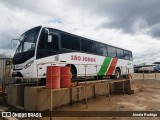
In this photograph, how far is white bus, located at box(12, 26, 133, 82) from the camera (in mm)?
9305

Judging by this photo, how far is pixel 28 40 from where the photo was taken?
10.1 meters

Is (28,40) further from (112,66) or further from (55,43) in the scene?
(112,66)

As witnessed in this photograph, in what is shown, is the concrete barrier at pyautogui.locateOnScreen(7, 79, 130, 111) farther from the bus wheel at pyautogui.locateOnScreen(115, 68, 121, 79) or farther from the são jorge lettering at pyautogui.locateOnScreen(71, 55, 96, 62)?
the bus wheel at pyautogui.locateOnScreen(115, 68, 121, 79)

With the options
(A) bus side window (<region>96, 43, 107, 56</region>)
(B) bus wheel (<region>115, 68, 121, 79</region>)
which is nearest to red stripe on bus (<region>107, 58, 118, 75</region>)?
(B) bus wheel (<region>115, 68, 121, 79</region>)

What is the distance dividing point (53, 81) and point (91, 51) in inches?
251

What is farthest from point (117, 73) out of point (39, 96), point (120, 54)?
point (39, 96)

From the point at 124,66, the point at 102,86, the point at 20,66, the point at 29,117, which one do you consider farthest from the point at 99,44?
the point at 29,117

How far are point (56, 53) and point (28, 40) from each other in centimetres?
160

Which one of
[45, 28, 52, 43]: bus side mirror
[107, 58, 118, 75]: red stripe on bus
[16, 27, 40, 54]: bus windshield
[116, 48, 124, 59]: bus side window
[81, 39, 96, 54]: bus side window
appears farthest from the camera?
[116, 48, 124, 59]: bus side window

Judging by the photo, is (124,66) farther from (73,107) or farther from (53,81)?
(53,81)

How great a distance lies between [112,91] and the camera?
640 inches

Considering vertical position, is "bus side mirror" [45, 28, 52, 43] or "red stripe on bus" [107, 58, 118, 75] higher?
"bus side mirror" [45, 28, 52, 43]

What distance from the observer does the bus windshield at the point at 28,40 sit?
9.62 metres

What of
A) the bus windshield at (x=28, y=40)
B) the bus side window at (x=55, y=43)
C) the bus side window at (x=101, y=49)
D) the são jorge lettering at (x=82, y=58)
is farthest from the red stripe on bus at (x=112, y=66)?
the bus windshield at (x=28, y=40)
